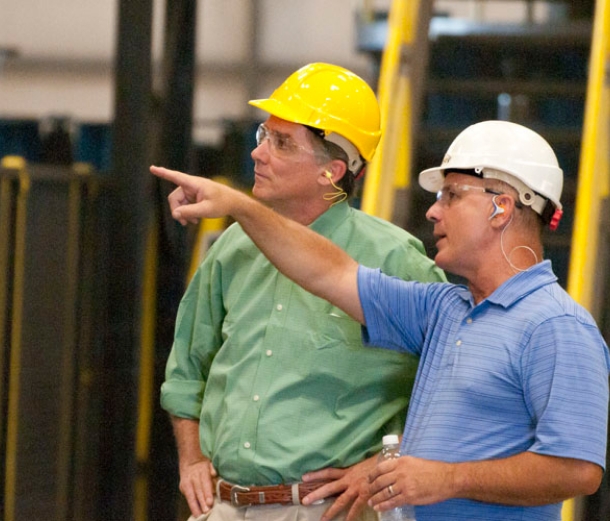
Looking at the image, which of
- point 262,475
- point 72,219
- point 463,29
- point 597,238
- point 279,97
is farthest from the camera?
point 463,29

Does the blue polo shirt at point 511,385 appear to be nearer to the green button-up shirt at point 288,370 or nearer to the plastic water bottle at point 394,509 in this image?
the plastic water bottle at point 394,509

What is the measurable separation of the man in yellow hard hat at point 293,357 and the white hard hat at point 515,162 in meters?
0.34

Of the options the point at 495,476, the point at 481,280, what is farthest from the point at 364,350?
the point at 495,476

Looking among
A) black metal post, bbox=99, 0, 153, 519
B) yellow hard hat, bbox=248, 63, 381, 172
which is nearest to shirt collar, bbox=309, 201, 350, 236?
yellow hard hat, bbox=248, 63, 381, 172

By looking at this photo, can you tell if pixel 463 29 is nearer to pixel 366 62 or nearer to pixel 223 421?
pixel 366 62

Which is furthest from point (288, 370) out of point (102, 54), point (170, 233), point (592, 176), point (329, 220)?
point (102, 54)

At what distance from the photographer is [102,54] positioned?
7.52 m

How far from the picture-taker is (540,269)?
211 cm

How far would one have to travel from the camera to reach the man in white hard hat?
1.92m

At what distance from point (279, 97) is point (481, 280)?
659mm

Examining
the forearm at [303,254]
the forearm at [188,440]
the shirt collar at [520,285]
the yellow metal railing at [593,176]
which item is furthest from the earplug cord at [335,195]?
the yellow metal railing at [593,176]

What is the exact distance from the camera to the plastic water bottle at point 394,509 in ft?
6.88

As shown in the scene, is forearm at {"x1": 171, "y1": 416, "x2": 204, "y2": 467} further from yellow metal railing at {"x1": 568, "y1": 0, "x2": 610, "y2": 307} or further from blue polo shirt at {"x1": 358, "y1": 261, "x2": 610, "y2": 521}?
yellow metal railing at {"x1": 568, "y1": 0, "x2": 610, "y2": 307}

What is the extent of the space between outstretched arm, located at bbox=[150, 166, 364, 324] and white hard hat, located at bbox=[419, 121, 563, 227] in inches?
12.0
